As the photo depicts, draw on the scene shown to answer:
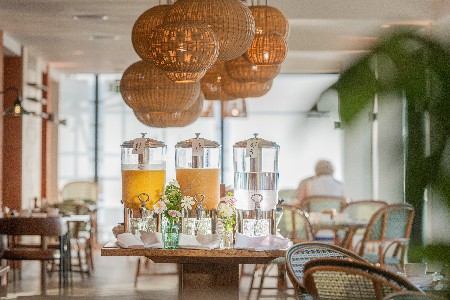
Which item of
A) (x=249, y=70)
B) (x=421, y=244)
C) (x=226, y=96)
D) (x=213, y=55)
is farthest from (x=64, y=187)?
(x=421, y=244)

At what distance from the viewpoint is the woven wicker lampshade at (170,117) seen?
5.92 metres

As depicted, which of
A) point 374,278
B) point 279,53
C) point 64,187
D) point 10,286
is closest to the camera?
point 374,278

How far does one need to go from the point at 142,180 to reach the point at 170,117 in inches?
50.5

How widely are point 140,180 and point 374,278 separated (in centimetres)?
243

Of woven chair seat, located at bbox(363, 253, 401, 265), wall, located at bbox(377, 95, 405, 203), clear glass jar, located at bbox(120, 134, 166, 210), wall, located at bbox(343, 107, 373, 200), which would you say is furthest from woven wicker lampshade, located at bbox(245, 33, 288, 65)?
wall, located at bbox(377, 95, 405, 203)

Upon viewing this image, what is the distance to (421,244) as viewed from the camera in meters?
0.67

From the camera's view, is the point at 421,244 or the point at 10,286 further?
the point at 10,286

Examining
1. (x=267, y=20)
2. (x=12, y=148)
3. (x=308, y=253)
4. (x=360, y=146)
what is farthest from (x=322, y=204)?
(x=360, y=146)

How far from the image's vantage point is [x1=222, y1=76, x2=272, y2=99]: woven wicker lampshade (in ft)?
20.8

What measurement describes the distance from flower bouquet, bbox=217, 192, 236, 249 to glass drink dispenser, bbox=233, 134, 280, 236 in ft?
0.12

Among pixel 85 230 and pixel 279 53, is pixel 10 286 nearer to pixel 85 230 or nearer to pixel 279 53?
pixel 85 230

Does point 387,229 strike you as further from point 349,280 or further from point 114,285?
point 349,280

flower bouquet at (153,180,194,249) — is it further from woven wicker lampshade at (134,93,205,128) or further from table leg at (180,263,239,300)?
woven wicker lampshade at (134,93,205,128)

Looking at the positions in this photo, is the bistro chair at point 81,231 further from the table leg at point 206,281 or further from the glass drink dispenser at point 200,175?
the table leg at point 206,281
